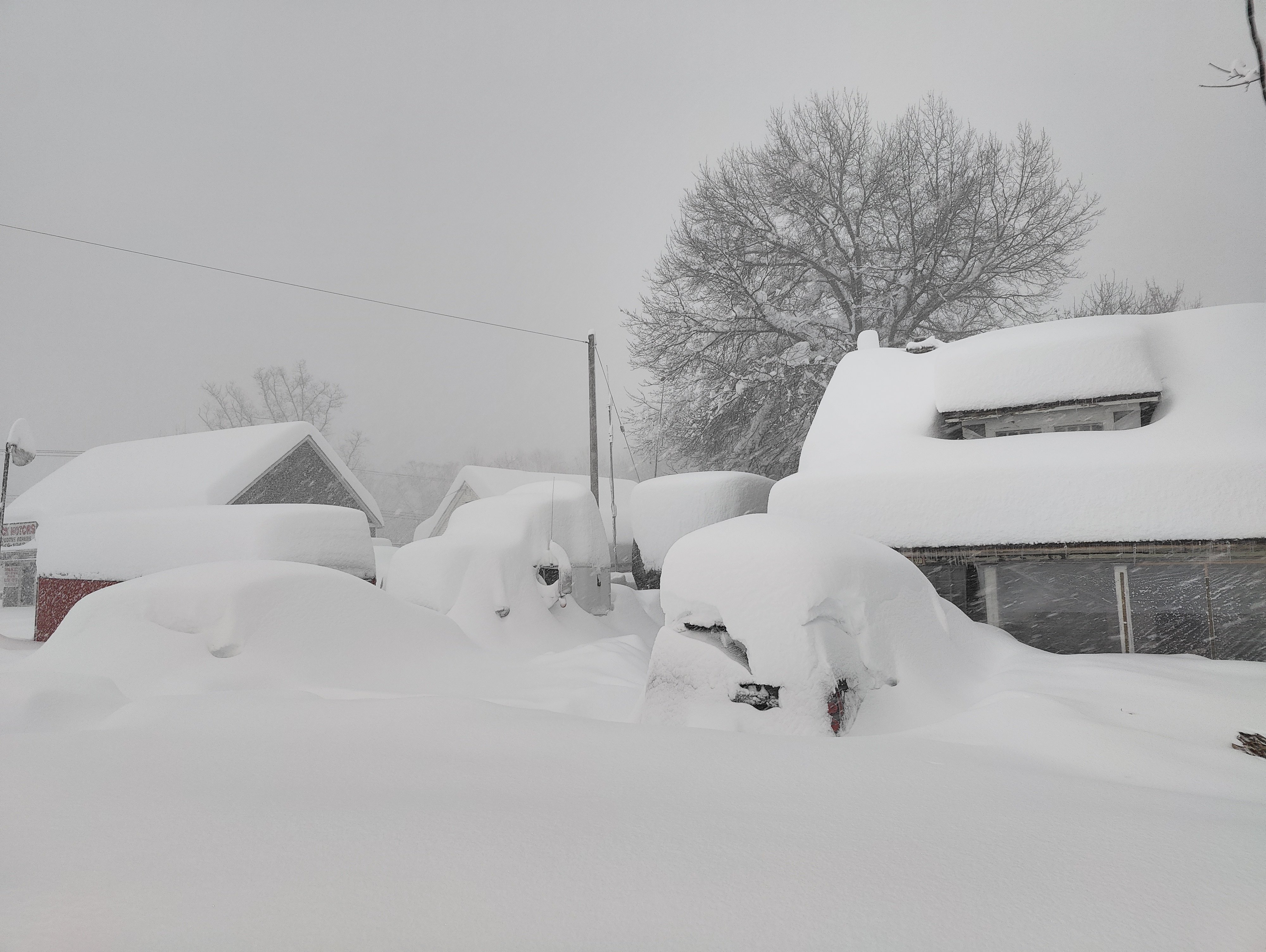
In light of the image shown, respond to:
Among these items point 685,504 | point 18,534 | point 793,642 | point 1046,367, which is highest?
point 1046,367

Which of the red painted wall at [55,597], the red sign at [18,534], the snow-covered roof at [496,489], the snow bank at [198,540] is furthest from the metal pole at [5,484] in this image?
the snow-covered roof at [496,489]

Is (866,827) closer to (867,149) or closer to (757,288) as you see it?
(757,288)

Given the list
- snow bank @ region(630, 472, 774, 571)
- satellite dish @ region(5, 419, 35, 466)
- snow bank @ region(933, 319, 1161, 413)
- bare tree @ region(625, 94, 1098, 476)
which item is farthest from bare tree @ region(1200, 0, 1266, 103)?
satellite dish @ region(5, 419, 35, 466)

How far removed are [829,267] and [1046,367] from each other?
9863 millimetres

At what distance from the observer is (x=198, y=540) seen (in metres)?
12.4

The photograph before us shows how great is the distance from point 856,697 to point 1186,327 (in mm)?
9563

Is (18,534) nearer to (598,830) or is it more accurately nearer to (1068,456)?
(598,830)

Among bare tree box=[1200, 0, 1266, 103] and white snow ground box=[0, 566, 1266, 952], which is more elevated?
bare tree box=[1200, 0, 1266, 103]

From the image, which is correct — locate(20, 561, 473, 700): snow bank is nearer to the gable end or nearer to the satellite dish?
the gable end

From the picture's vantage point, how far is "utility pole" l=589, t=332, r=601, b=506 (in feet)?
55.4

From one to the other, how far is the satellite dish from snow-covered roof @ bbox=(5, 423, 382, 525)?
5.73ft

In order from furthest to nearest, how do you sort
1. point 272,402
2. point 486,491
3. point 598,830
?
1. point 272,402
2. point 486,491
3. point 598,830

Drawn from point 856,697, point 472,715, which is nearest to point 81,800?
point 472,715

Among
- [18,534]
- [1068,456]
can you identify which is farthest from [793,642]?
[18,534]
